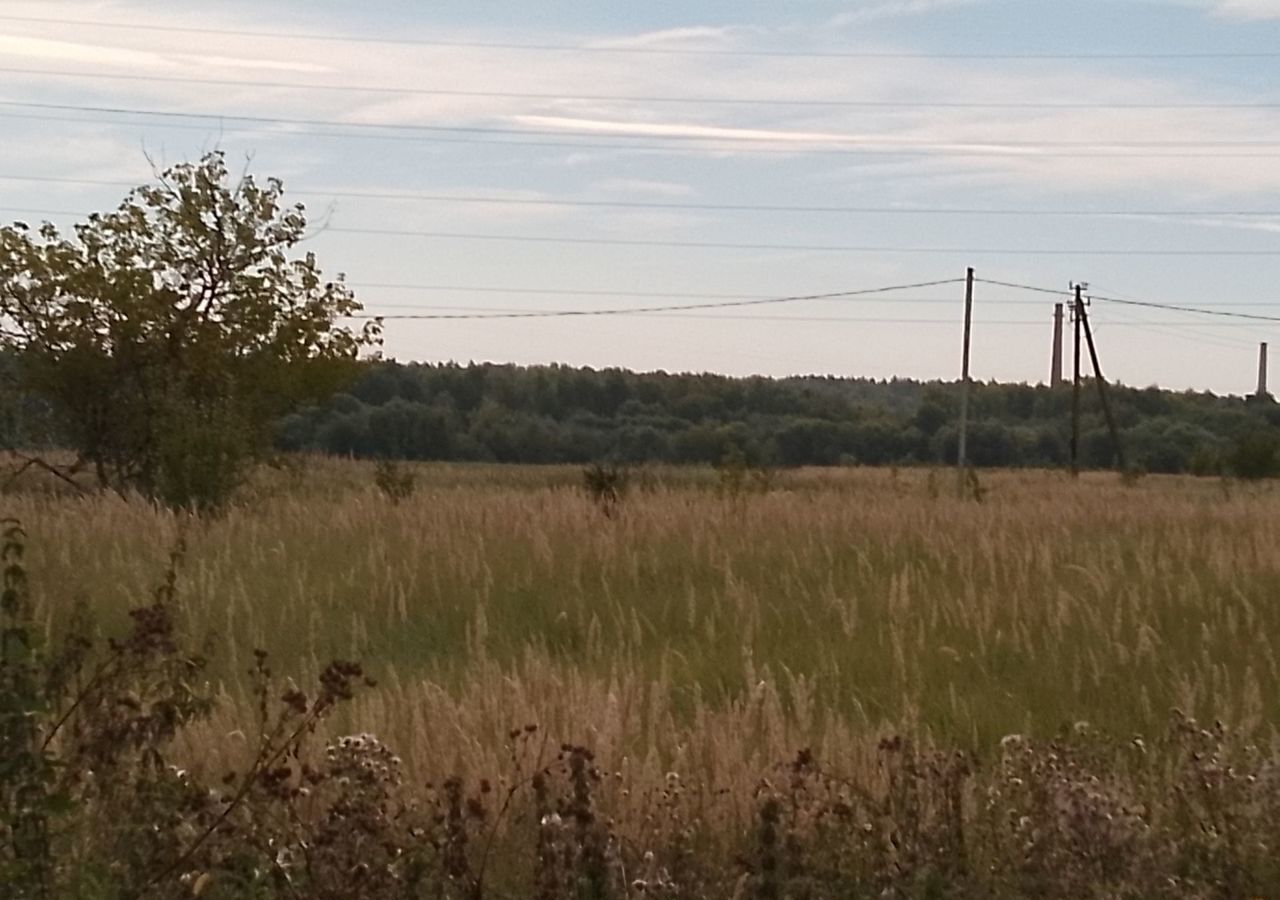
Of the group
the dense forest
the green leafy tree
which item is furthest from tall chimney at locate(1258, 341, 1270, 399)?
the green leafy tree

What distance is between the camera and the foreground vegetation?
15.2 ft

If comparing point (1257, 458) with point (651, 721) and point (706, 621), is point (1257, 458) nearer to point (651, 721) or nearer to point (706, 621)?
point (706, 621)

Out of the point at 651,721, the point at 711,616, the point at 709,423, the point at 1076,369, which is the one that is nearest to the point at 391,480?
the point at 711,616

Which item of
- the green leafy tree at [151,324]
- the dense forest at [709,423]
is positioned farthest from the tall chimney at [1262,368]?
the green leafy tree at [151,324]

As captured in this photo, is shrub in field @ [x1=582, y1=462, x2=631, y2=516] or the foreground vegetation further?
shrub in field @ [x1=582, y1=462, x2=631, y2=516]

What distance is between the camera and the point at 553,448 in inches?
2908

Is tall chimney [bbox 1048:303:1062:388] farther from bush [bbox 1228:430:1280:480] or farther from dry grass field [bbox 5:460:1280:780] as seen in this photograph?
dry grass field [bbox 5:460:1280:780]

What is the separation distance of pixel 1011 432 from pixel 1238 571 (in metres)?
78.2

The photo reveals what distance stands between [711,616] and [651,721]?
9.58 feet

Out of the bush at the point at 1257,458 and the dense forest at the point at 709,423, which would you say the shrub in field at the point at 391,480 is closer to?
the dense forest at the point at 709,423

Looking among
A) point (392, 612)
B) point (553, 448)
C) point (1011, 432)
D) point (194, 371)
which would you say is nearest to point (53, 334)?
point (194, 371)

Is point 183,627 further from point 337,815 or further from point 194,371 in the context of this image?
point 194,371

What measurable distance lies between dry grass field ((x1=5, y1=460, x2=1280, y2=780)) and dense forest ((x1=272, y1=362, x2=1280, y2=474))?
5177 centimetres

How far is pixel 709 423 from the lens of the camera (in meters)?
76.8
